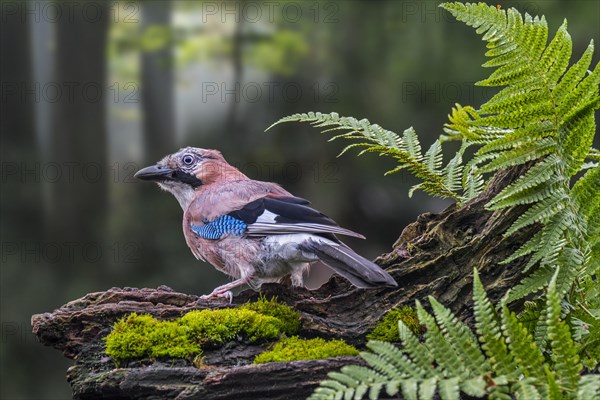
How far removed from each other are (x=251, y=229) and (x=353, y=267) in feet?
Result: 2.92

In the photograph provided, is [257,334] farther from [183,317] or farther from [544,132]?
[544,132]

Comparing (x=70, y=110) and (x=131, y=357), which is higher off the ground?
(x=70, y=110)

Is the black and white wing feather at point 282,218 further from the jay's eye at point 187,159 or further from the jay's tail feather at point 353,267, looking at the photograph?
the jay's eye at point 187,159

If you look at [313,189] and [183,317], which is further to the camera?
[313,189]

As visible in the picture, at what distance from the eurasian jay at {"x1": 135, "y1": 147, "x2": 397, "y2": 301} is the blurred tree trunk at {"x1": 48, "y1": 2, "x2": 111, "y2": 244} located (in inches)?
196

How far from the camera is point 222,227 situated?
4547mm

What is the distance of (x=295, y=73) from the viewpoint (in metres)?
10.1

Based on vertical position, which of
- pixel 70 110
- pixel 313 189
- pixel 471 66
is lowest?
pixel 313 189

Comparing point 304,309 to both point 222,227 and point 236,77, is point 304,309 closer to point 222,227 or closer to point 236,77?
point 222,227

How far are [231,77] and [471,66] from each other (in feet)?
10.0

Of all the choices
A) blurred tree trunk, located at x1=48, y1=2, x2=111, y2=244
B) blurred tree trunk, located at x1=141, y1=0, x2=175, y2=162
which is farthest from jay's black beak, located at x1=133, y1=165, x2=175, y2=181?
blurred tree trunk, located at x1=48, y1=2, x2=111, y2=244

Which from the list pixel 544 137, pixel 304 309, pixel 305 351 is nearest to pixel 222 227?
pixel 304 309

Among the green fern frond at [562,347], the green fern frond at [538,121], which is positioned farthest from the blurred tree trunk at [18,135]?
the green fern frond at [562,347]

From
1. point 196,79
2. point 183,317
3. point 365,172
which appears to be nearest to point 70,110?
point 196,79
